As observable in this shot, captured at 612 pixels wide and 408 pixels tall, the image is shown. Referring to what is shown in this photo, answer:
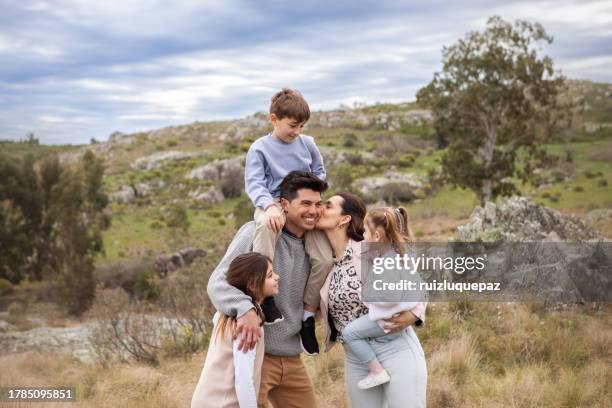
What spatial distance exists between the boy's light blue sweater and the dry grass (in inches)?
122

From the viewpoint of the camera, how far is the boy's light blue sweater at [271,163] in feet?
12.7

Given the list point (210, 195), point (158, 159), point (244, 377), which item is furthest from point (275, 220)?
point (158, 159)

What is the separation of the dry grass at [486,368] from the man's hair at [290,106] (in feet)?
11.4

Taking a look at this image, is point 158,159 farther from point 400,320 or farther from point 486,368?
point 400,320

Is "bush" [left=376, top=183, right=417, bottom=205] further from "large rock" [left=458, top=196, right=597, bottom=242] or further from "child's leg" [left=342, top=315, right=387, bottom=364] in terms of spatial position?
"child's leg" [left=342, top=315, right=387, bottom=364]

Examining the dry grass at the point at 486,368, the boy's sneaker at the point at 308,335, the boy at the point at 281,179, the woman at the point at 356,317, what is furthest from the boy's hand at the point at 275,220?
the dry grass at the point at 486,368

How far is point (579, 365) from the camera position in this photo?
269 inches

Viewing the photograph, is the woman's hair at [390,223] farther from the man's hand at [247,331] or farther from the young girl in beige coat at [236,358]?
the man's hand at [247,331]

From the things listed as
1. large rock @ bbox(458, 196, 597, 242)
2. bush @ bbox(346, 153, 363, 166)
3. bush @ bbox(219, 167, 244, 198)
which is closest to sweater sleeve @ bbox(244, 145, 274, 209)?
large rock @ bbox(458, 196, 597, 242)

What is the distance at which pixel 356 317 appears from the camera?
355cm

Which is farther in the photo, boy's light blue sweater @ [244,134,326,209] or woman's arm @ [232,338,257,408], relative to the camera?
boy's light blue sweater @ [244,134,326,209]

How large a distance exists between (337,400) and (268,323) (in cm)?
303

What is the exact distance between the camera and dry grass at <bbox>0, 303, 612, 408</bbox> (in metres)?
5.84

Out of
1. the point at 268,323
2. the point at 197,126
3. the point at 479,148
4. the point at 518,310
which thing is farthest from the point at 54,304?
the point at 197,126
